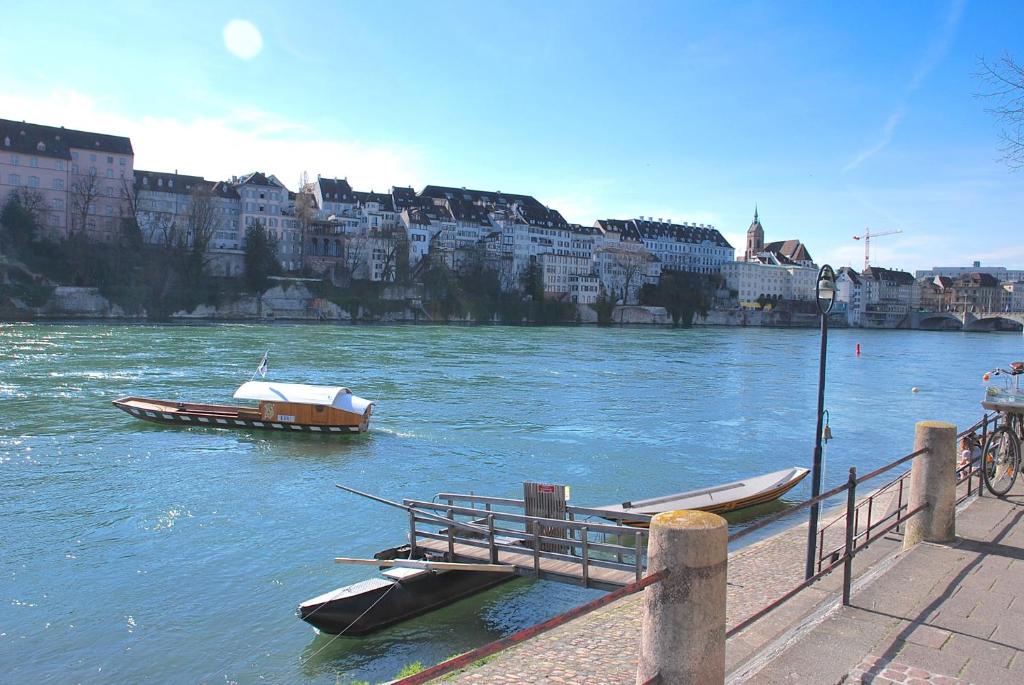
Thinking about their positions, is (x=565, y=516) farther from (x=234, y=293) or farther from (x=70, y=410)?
(x=234, y=293)

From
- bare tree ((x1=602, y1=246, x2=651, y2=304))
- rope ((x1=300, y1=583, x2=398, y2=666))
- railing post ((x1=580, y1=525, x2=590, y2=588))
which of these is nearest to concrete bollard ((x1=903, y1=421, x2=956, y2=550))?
railing post ((x1=580, y1=525, x2=590, y2=588))

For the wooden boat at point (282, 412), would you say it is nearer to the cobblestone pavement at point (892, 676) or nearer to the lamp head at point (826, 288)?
the lamp head at point (826, 288)

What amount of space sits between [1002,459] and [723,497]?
24.0 feet

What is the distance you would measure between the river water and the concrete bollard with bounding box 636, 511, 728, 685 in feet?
23.0

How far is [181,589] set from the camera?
14.3 metres

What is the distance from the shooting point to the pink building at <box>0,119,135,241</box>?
350 ft

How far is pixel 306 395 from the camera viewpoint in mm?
31406

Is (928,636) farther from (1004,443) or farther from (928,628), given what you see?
(1004,443)

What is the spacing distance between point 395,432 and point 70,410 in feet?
45.9

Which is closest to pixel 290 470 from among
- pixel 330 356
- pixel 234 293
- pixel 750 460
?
pixel 750 460

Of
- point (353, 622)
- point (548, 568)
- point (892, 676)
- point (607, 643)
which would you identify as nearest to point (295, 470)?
point (353, 622)

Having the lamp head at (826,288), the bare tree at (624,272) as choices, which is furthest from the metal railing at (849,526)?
the bare tree at (624,272)

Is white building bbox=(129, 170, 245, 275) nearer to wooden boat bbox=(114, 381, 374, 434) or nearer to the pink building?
the pink building

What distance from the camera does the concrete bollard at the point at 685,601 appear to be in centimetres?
486
